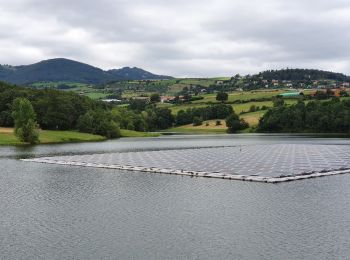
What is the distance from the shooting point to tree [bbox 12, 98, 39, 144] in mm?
128875

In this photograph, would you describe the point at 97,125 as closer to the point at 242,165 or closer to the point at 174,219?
the point at 242,165

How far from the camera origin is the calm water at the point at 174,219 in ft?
82.7

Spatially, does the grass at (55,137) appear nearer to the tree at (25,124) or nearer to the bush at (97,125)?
the tree at (25,124)

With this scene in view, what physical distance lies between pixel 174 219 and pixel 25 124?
107477 mm

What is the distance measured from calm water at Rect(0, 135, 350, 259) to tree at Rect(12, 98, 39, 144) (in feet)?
265

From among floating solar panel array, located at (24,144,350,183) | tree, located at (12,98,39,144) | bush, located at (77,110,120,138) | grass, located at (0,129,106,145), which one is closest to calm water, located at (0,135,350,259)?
floating solar panel array, located at (24,144,350,183)

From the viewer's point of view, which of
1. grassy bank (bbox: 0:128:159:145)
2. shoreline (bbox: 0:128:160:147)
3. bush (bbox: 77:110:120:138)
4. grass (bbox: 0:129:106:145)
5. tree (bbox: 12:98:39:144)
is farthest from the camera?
bush (bbox: 77:110:120:138)

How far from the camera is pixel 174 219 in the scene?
3238 cm

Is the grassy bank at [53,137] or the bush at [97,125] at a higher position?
the bush at [97,125]

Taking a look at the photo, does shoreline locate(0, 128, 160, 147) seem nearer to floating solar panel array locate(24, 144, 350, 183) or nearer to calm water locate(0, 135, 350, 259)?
floating solar panel array locate(24, 144, 350, 183)

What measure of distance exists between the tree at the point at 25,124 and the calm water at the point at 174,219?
8074cm

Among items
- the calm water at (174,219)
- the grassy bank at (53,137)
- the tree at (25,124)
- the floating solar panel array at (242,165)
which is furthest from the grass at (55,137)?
the calm water at (174,219)

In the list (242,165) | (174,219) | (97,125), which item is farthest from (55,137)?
(174,219)

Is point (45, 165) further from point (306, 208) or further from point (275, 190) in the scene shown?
point (306, 208)
